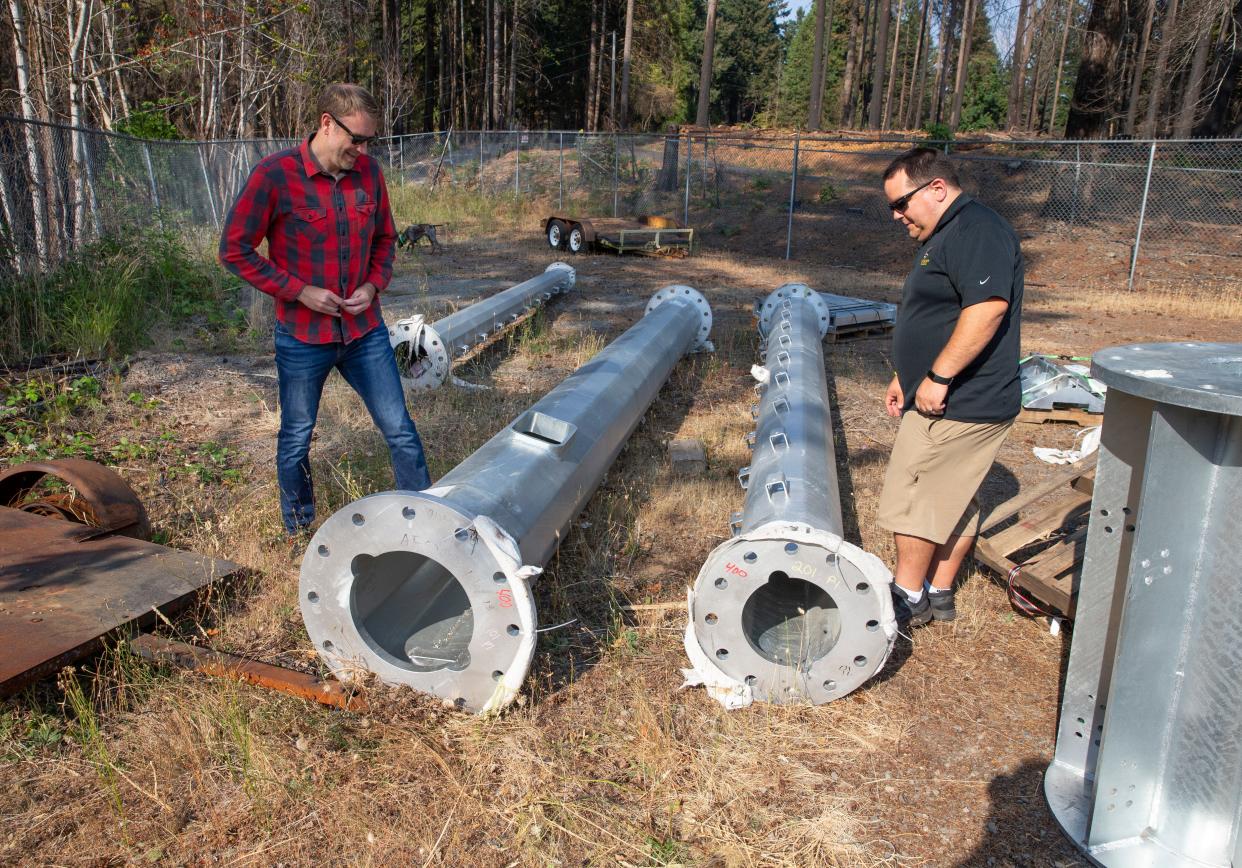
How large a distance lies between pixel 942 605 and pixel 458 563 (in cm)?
240

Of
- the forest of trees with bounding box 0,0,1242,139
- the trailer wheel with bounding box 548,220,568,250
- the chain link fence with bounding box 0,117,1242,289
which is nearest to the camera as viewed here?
the chain link fence with bounding box 0,117,1242,289

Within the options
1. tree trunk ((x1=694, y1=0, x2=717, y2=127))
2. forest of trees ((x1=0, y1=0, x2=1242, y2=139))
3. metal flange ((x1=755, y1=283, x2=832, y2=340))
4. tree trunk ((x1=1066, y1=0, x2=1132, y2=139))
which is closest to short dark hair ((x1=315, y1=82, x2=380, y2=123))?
metal flange ((x1=755, y1=283, x2=832, y2=340))

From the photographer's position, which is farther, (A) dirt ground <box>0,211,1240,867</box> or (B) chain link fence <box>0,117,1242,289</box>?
(B) chain link fence <box>0,117,1242,289</box>

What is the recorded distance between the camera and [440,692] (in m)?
3.04

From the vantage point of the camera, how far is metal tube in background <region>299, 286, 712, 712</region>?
2.84 m

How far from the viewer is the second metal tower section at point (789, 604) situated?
300cm

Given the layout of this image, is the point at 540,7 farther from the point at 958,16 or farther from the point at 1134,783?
the point at 1134,783

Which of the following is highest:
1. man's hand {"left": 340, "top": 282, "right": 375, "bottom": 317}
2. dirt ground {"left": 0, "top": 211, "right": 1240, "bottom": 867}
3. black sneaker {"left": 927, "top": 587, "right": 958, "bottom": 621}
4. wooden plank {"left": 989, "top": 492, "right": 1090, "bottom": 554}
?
man's hand {"left": 340, "top": 282, "right": 375, "bottom": 317}

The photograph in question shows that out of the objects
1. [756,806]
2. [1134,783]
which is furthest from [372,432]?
[1134,783]

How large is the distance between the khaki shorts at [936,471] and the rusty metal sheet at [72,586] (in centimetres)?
303

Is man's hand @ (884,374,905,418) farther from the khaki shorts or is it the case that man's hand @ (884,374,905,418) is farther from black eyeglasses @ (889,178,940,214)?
black eyeglasses @ (889,178,940,214)

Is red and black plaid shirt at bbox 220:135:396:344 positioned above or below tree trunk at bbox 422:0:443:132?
below

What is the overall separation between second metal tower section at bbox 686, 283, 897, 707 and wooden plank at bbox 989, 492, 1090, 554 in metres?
1.03

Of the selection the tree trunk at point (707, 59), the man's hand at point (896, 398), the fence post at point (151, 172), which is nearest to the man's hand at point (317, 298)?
the man's hand at point (896, 398)
